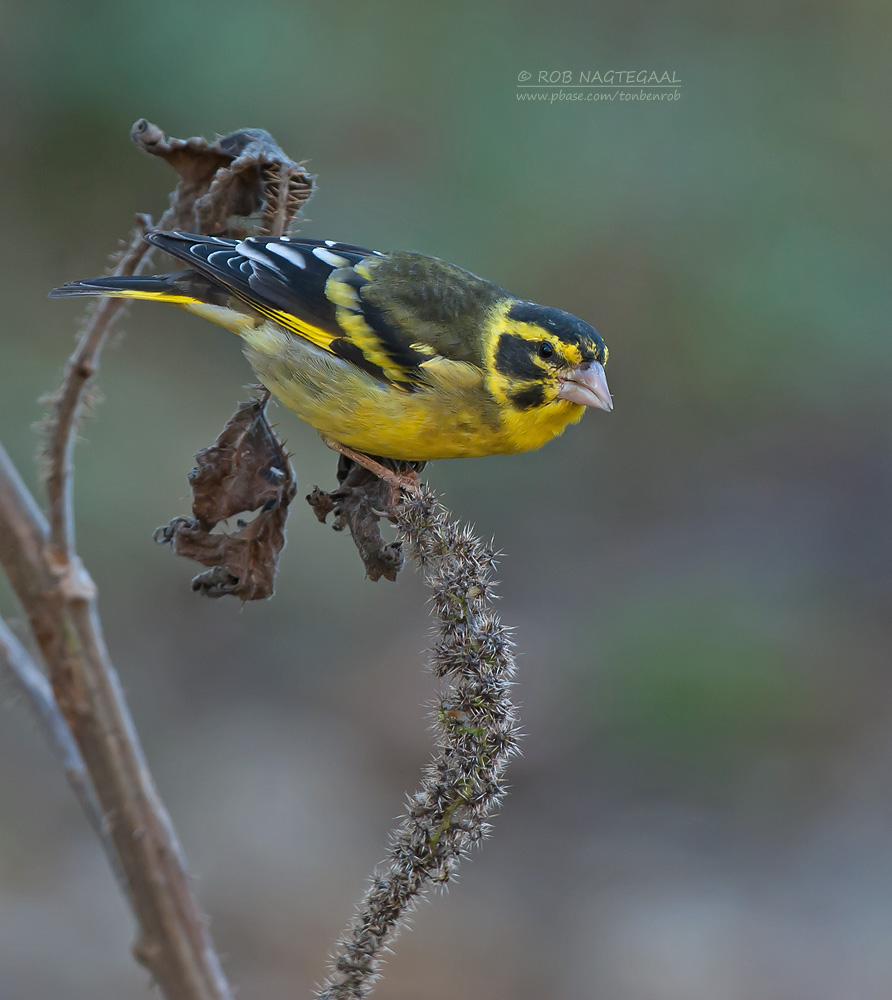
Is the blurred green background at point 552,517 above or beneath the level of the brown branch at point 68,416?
above

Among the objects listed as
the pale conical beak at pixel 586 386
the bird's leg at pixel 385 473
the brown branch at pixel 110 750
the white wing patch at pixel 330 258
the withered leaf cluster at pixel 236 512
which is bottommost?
the brown branch at pixel 110 750

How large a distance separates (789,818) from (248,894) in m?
3.48

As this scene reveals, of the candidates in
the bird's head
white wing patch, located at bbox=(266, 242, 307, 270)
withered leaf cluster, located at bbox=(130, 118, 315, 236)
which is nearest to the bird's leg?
the bird's head

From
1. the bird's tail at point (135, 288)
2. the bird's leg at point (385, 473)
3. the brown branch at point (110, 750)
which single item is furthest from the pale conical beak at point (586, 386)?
the brown branch at point (110, 750)

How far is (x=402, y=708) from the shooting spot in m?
7.04

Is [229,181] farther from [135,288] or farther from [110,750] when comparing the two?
[110,750]

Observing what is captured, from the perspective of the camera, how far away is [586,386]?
141 inches

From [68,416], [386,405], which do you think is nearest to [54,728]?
[68,416]

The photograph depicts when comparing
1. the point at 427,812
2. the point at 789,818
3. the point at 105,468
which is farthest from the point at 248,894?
the point at 427,812

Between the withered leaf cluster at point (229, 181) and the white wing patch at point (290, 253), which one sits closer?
the withered leaf cluster at point (229, 181)

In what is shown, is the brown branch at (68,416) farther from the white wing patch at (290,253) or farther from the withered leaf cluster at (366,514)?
the white wing patch at (290,253)

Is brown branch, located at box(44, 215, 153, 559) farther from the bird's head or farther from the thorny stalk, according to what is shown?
the bird's head

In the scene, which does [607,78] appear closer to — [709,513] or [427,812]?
[709,513]

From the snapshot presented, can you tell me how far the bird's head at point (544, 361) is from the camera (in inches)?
141
